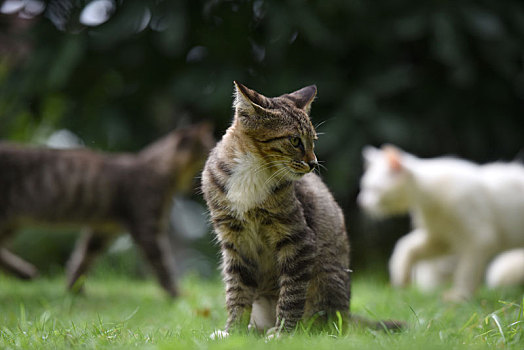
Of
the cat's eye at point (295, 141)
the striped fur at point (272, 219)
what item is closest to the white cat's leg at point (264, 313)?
Result: the striped fur at point (272, 219)

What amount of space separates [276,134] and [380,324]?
3.56ft

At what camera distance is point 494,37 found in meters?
5.26

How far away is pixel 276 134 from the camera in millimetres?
2514

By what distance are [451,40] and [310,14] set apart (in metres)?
1.35

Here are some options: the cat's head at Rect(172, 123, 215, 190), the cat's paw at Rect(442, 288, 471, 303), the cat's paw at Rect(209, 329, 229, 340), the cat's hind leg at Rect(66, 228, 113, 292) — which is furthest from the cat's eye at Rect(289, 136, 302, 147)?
the cat's hind leg at Rect(66, 228, 113, 292)

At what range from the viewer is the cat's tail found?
2.51 metres

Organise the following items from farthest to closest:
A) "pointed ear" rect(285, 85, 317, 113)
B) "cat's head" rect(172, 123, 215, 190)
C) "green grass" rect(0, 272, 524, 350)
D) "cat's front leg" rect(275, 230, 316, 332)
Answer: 1. "cat's head" rect(172, 123, 215, 190)
2. "pointed ear" rect(285, 85, 317, 113)
3. "cat's front leg" rect(275, 230, 316, 332)
4. "green grass" rect(0, 272, 524, 350)

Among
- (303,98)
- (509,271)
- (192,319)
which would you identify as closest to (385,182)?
(509,271)

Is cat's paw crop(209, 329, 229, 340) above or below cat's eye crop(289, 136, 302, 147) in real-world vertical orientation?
below

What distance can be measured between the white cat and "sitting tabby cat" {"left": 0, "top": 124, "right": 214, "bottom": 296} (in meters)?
2.00

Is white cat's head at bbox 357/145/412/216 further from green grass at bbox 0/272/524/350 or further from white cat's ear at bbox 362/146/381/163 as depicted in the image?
green grass at bbox 0/272/524/350

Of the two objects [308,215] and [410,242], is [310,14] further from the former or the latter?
[308,215]

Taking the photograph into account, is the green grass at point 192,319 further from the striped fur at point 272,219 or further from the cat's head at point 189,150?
the cat's head at point 189,150

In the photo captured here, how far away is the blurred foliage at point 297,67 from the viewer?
5078mm
